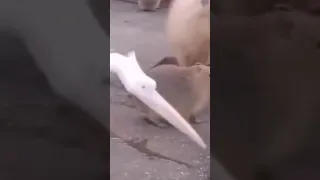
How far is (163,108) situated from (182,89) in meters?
0.04

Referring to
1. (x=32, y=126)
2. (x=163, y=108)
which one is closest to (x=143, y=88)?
(x=163, y=108)

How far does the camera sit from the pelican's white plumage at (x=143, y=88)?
0.59 meters

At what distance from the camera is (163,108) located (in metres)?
0.59

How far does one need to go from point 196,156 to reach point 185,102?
3.3 inches

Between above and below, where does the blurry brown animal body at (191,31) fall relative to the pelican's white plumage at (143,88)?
above

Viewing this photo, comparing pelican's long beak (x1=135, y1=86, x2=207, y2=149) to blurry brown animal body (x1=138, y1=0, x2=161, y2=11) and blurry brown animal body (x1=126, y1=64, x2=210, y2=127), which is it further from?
blurry brown animal body (x1=138, y1=0, x2=161, y2=11)

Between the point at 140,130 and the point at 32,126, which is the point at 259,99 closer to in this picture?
the point at 140,130

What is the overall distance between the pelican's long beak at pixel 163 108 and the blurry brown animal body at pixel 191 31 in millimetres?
64

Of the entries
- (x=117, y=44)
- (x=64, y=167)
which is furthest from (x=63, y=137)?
(x=117, y=44)

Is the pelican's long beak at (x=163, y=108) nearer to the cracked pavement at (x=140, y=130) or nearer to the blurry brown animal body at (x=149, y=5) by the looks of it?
the cracked pavement at (x=140, y=130)

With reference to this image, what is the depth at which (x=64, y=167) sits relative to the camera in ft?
1.88

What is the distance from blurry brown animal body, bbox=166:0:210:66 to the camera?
0.59 metres

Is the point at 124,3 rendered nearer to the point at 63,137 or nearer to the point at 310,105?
the point at 63,137

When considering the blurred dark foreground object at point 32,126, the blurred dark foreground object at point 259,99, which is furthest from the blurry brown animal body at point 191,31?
the blurred dark foreground object at point 32,126
